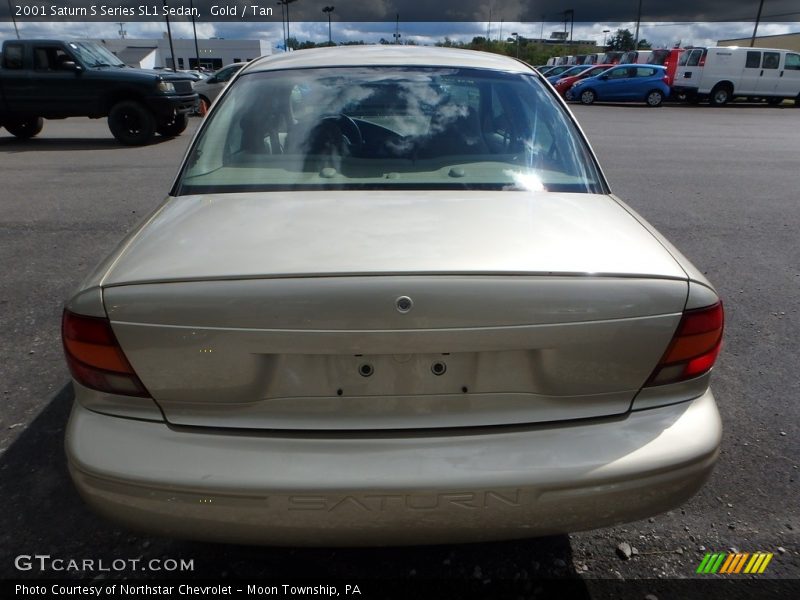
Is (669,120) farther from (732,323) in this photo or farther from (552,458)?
(552,458)

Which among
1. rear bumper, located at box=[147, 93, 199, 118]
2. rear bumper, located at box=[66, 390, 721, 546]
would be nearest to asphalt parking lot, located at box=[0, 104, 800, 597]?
rear bumper, located at box=[66, 390, 721, 546]

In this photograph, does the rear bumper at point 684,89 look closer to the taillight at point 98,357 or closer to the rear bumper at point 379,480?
the rear bumper at point 379,480

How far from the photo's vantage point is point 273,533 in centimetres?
153

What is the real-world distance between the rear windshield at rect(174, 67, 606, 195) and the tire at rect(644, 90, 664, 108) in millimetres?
24458

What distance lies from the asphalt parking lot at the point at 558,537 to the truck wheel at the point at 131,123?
328 cm

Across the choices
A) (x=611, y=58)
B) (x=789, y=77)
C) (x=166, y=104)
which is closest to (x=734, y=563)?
(x=166, y=104)

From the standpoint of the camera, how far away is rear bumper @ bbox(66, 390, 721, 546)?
1487mm

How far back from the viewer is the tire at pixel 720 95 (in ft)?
77.5

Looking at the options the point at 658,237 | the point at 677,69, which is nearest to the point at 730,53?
the point at 677,69

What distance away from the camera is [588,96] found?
24.5 meters

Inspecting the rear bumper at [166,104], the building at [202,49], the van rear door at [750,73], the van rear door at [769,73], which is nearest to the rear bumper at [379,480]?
the rear bumper at [166,104]

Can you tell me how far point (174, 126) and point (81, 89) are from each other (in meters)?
1.75

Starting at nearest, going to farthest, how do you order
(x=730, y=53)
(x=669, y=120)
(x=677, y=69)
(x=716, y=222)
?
1. (x=716, y=222)
2. (x=669, y=120)
3. (x=730, y=53)
4. (x=677, y=69)

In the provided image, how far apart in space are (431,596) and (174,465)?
3.13 ft
